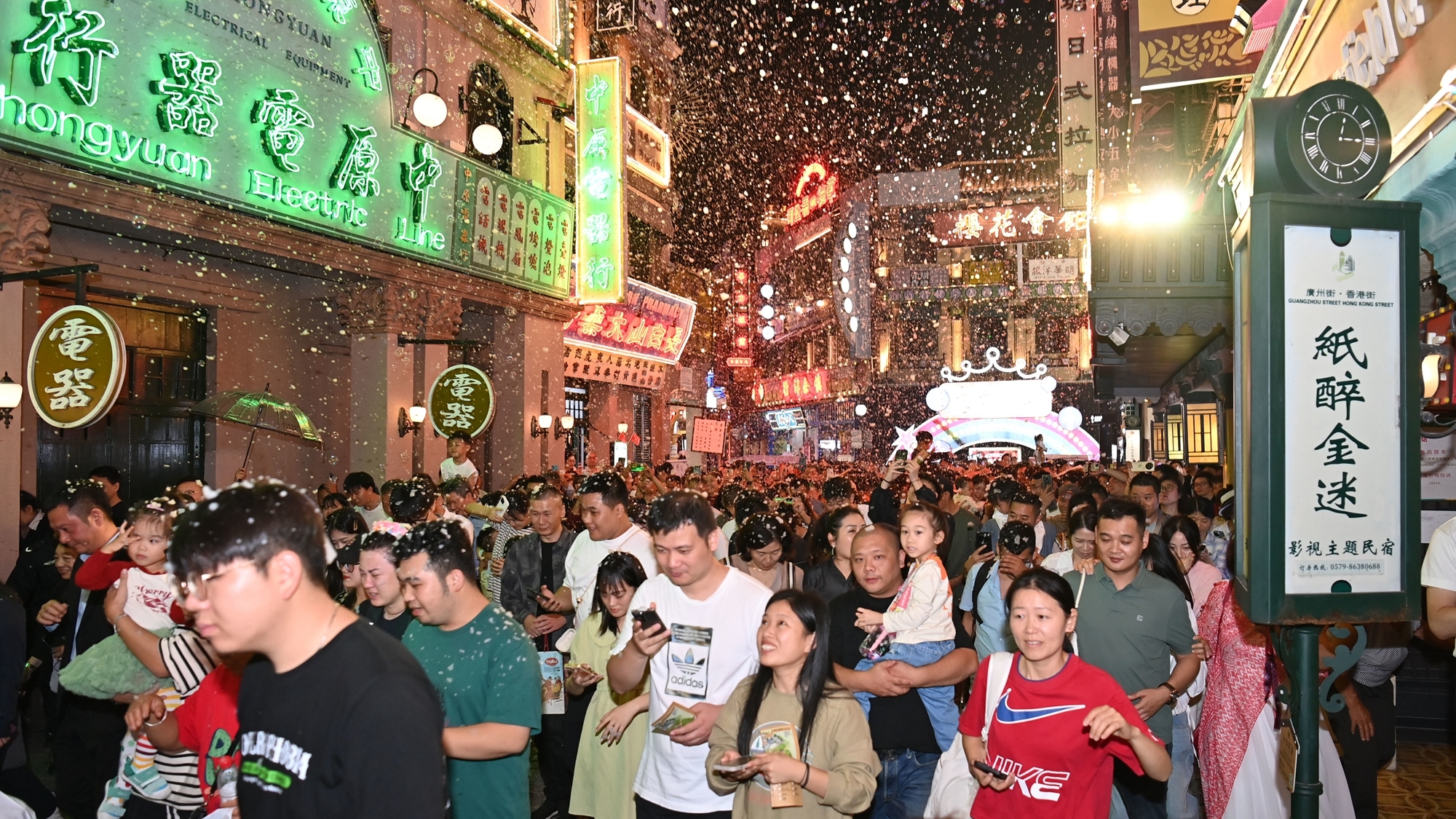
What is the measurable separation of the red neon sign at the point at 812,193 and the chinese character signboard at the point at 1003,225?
1034 cm

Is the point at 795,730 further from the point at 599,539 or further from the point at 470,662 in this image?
the point at 599,539

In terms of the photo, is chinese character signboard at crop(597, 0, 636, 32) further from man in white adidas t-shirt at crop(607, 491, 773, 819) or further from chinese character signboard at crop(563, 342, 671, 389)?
man in white adidas t-shirt at crop(607, 491, 773, 819)

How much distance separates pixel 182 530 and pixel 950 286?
56.7 metres

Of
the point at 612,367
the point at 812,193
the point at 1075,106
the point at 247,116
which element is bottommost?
Result: the point at 612,367

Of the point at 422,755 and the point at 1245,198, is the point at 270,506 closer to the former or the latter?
the point at 422,755

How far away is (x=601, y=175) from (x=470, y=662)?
17814 millimetres

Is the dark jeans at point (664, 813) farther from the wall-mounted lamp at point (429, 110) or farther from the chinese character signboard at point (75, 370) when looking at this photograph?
the wall-mounted lamp at point (429, 110)

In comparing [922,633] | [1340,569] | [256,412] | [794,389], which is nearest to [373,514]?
[256,412]

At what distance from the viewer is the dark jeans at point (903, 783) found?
15.9ft

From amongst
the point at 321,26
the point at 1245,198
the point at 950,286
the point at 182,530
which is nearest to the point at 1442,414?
the point at 1245,198

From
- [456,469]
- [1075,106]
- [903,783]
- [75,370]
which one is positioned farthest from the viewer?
[1075,106]

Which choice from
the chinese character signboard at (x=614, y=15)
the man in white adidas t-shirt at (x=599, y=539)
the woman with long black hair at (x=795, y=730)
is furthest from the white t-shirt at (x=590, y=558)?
the chinese character signboard at (x=614, y=15)

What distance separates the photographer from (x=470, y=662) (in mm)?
3834

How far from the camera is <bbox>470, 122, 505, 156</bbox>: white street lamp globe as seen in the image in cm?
1706
